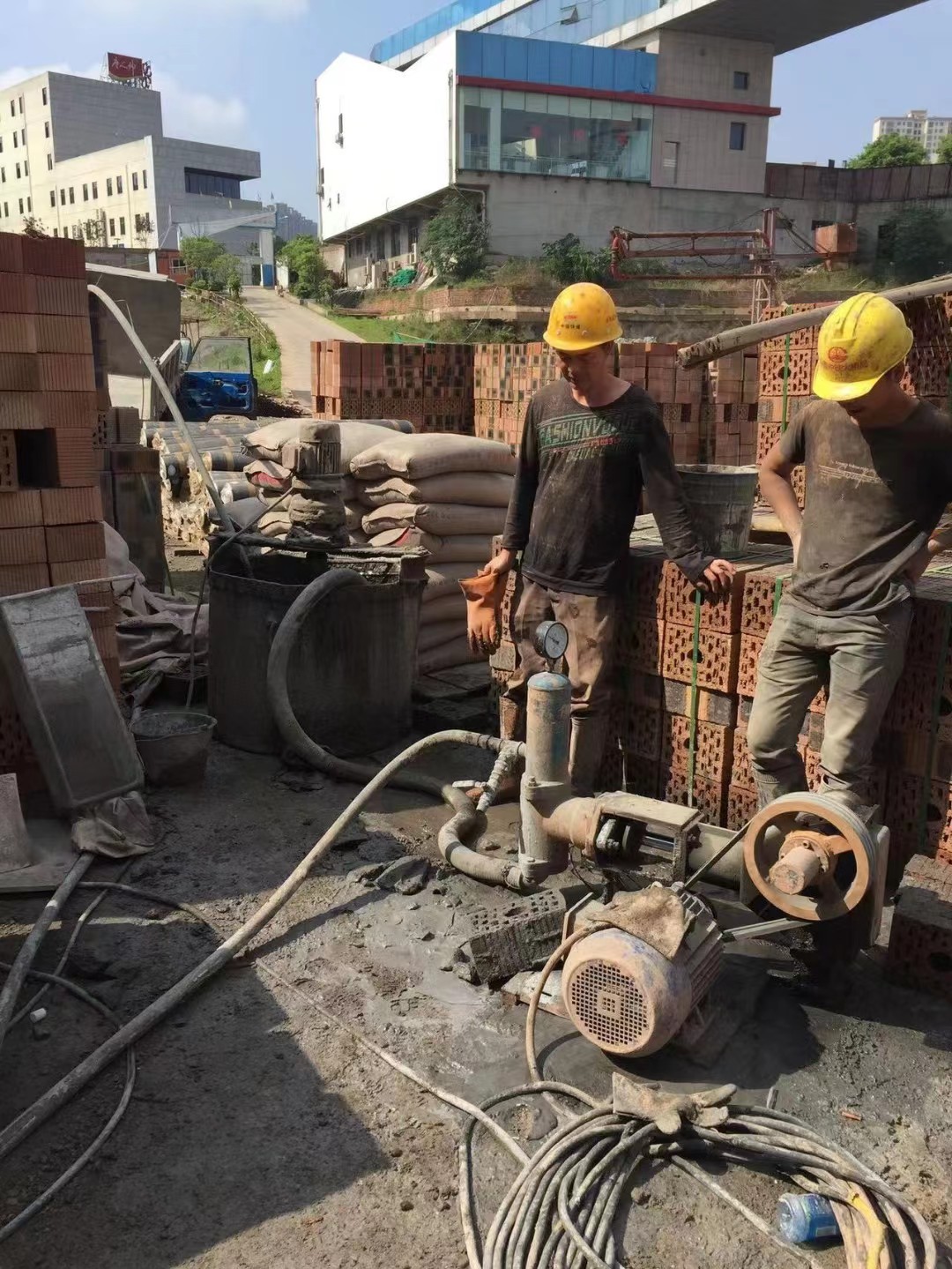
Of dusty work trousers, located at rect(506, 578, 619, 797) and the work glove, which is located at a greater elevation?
dusty work trousers, located at rect(506, 578, 619, 797)

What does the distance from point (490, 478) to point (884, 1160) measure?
5420 mm

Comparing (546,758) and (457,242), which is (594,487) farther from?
(457,242)

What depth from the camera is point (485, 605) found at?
5.09m

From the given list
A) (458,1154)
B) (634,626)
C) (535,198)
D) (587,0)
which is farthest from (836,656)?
(587,0)

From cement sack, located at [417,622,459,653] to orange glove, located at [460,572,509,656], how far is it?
2.08 metres

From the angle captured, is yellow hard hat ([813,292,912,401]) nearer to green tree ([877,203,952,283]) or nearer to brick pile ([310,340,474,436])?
brick pile ([310,340,474,436])

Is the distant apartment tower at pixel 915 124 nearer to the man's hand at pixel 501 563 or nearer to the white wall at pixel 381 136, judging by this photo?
the white wall at pixel 381 136

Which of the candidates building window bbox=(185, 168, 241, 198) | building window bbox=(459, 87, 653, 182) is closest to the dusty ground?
building window bbox=(459, 87, 653, 182)

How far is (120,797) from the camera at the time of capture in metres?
5.00

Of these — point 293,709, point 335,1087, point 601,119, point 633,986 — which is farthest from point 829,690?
point 601,119

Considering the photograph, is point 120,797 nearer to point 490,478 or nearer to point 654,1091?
point 654,1091

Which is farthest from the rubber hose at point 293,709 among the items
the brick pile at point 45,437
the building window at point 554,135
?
the building window at point 554,135

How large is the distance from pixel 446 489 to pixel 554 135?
41.9 meters

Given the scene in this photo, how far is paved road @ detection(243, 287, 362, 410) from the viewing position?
102ft
